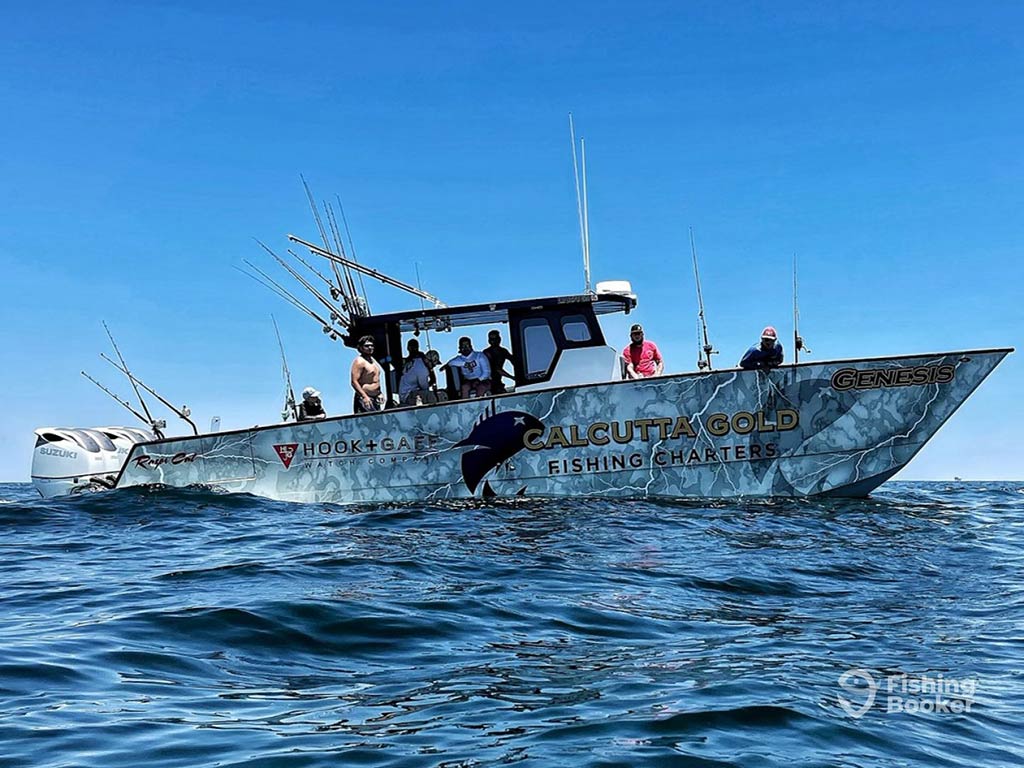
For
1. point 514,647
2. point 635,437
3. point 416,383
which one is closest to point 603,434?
point 635,437

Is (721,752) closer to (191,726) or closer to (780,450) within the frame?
(191,726)

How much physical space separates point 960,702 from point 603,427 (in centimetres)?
885

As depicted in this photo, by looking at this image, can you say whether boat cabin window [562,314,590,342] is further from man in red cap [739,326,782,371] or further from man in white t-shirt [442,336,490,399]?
man in red cap [739,326,782,371]

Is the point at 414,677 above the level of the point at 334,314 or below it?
below

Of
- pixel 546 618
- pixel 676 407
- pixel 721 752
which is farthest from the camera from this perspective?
pixel 676 407

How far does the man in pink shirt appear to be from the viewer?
46.5 feet

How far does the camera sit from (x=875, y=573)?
8031 mm

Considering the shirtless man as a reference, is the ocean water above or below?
below

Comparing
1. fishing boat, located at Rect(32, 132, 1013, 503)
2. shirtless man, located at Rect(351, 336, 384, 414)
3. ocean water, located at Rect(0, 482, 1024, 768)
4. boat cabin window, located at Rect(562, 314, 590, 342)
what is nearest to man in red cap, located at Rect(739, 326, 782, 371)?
fishing boat, located at Rect(32, 132, 1013, 503)

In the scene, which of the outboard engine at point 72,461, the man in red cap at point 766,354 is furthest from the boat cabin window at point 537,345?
the outboard engine at point 72,461

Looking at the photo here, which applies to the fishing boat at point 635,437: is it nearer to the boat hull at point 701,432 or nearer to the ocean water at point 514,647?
the boat hull at point 701,432

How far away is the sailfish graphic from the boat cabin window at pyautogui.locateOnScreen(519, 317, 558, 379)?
113 centimetres

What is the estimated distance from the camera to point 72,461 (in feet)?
50.3

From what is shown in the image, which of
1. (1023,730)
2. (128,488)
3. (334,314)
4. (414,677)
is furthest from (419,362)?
(1023,730)
